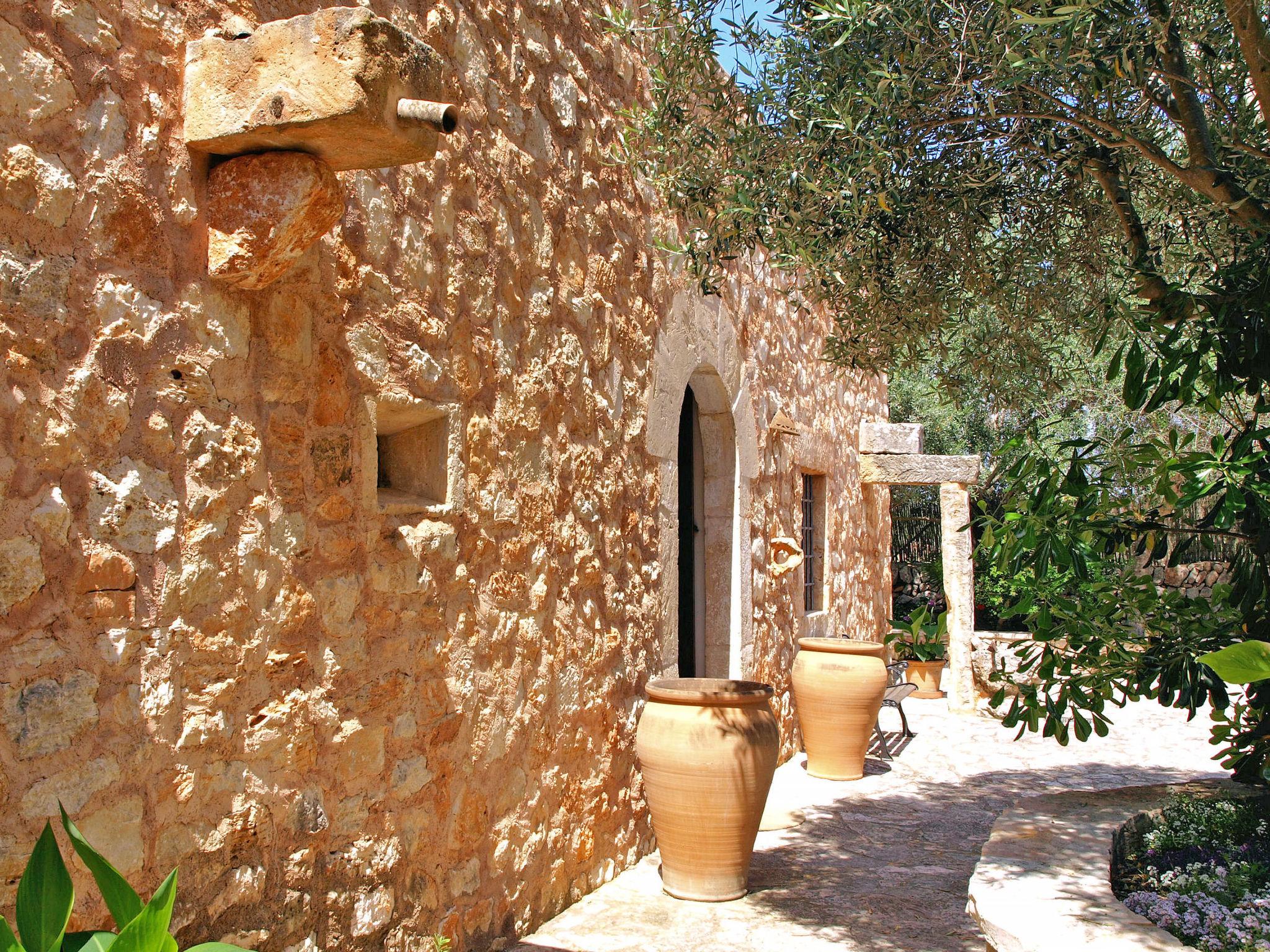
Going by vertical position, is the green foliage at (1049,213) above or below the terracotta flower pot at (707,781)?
above

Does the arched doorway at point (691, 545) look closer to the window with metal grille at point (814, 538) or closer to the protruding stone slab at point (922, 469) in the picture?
the window with metal grille at point (814, 538)

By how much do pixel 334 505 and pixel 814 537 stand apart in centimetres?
592

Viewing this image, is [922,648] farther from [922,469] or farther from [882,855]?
[882,855]

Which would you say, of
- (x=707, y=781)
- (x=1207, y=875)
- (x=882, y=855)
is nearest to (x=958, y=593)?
(x=882, y=855)

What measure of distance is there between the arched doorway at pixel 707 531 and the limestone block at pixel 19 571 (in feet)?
13.0

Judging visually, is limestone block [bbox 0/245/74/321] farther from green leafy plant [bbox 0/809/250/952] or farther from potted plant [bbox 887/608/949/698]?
potted plant [bbox 887/608/949/698]

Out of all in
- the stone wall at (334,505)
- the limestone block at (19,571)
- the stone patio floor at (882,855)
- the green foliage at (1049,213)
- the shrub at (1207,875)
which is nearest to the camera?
the limestone block at (19,571)

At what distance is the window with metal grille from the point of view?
7.82m

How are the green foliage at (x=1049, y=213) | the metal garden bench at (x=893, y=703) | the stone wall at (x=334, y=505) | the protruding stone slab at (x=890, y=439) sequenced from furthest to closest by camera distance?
the protruding stone slab at (x=890, y=439) → the metal garden bench at (x=893, y=703) → the green foliage at (x=1049, y=213) → the stone wall at (x=334, y=505)

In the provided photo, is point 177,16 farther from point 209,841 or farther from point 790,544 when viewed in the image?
point 790,544

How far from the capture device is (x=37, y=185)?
1.86 metres

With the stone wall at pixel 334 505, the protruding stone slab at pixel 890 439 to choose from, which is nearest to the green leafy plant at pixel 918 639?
the protruding stone slab at pixel 890 439

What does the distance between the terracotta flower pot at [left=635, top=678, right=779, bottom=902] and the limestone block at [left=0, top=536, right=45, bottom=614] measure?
2449 mm

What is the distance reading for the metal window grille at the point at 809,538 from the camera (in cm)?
778
